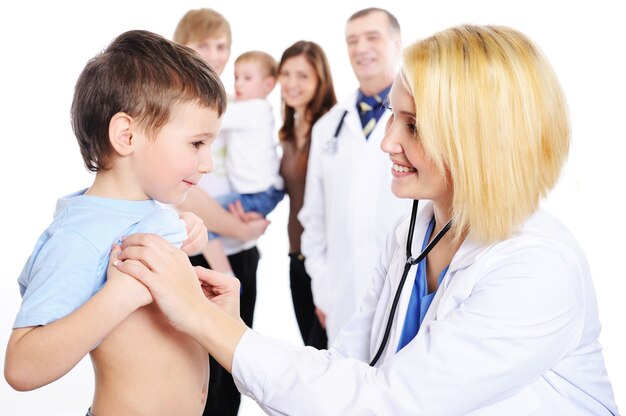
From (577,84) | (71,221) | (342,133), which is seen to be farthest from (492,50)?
(577,84)

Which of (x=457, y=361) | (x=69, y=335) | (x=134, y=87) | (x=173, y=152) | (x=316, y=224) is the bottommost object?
(x=316, y=224)

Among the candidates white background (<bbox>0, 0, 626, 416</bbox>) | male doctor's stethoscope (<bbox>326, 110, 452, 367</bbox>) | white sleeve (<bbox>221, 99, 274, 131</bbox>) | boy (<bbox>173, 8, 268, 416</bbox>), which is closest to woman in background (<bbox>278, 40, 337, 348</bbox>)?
white sleeve (<bbox>221, 99, 274, 131</bbox>)

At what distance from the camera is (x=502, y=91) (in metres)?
1.32

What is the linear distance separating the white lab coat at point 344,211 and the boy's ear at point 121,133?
59.0 inches

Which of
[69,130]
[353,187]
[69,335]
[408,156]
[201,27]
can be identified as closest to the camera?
[69,335]

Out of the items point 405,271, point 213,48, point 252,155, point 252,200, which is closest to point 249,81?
point 213,48

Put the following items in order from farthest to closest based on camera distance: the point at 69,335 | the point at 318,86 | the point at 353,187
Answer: the point at 318,86 → the point at 353,187 → the point at 69,335

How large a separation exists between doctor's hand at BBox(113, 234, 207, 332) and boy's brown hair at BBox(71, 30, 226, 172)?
202mm

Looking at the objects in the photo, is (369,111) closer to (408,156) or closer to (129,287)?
(408,156)

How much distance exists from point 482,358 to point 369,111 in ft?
5.60

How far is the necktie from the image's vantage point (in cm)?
279

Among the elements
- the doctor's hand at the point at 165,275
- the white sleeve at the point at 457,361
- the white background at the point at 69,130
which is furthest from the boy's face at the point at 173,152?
the white background at the point at 69,130

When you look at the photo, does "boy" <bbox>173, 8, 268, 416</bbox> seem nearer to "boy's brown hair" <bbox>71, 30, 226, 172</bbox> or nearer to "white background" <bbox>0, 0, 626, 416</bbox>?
"white background" <bbox>0, 0, 626, 416</bbox>

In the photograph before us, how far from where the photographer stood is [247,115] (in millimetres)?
2906
